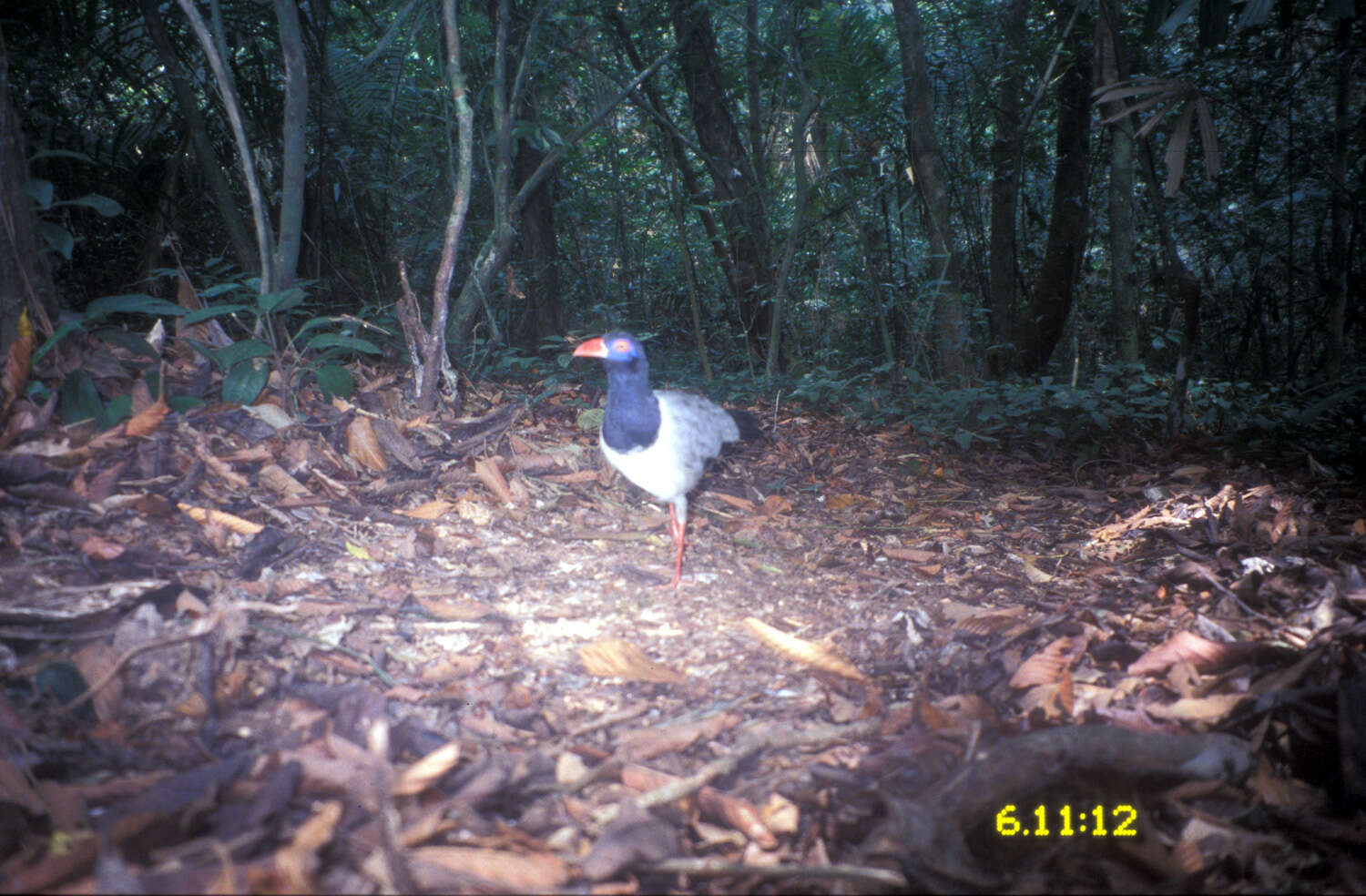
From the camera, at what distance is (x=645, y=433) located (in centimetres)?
358

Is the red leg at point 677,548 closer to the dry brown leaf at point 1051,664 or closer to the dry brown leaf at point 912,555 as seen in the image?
the dry brown leaf at point 912,555

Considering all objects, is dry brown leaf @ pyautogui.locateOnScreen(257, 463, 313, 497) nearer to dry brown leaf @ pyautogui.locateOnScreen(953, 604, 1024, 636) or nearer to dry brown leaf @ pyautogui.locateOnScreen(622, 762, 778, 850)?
dry brown leaf @ pyautogui.locateOnScreen(622, 762, 778, 850)

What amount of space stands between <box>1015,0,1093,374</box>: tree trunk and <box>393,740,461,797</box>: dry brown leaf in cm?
691

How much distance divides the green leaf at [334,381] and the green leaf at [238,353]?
25 centimetres

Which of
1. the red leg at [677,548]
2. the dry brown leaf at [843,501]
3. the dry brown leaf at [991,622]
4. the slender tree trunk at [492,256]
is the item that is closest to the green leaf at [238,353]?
the slender tree trunk at [492,256]

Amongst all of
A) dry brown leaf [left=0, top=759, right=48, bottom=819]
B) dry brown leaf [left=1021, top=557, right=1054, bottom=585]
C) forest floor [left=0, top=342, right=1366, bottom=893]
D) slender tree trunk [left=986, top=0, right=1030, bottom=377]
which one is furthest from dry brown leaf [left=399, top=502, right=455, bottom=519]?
slender tree trunk [left=986, top=0, right=1030, bottom=377]

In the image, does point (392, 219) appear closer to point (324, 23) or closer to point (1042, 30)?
point (324, 23)

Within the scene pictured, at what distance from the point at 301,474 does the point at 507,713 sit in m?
1.72

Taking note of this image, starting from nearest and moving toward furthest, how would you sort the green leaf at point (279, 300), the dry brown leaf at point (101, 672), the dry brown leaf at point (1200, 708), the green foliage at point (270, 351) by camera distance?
1. the dry brown leaf at point (101, 672)
2. the dry brown leaf at point (1200, 708)
3. the green foliage at point (270, 351)
4. the green leaf at point (279, 300)

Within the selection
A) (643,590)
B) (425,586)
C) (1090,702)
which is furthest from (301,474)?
(1090,702)

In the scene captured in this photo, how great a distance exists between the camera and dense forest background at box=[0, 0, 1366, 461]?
13.5 ft

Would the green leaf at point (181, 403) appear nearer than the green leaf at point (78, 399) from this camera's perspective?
No

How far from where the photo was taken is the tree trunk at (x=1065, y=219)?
22.1 feet
